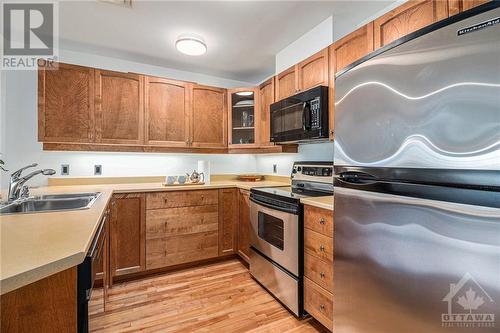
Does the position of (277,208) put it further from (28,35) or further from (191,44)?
(28,35)

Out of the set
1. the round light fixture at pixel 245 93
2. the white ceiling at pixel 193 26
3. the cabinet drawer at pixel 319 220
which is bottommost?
the cabinet drawer at pixel 319 220

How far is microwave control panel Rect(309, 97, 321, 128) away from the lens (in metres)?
1.96

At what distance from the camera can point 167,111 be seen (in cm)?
285

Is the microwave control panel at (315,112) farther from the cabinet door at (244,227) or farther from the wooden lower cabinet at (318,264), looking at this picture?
the cabinet door at (244,227)

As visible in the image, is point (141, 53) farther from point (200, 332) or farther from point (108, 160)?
point (200, 332)

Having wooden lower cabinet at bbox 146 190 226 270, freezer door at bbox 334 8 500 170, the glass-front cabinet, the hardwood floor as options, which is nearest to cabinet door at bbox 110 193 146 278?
wooden lower cabinet at bbox 146 190 226 270

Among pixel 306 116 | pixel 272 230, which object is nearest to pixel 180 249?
pixel 272 230

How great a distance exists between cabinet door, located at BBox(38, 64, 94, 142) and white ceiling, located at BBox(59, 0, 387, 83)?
1.31 ft

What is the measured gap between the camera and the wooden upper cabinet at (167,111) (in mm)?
2752

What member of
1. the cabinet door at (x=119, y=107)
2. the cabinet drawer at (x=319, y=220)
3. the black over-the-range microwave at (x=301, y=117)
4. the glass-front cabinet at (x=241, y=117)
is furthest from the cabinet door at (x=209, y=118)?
the cabinet drawer at (x=319, y=220)

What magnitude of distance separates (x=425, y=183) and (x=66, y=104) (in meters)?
3.03

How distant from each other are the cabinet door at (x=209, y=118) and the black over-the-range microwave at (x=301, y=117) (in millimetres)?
820

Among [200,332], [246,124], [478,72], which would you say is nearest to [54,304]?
[200,332]

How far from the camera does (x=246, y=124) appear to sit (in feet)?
10.4
